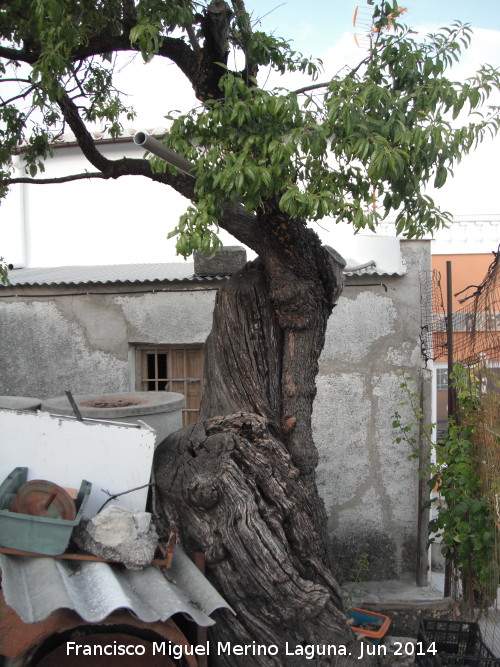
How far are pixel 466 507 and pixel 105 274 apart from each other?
15.7ft

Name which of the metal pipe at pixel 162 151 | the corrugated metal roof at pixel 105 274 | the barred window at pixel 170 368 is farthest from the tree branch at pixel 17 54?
the barred window at pixel 170 368

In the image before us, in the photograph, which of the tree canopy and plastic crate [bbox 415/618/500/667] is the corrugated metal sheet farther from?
plastic crate [bbox 415/618/500/667]

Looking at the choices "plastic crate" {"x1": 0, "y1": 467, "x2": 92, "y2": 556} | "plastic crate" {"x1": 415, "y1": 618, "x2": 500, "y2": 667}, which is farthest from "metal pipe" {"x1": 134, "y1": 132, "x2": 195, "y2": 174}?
"plastic crate" {"x1": 415, "y1": 618, "x2": 500, "y2": 667}

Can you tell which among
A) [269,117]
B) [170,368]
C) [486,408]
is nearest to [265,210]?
[269,117]

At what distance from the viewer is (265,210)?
13.9 feet

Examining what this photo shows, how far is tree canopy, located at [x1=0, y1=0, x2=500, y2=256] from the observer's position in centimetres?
347

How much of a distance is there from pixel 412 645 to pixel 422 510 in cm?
Answer: 141

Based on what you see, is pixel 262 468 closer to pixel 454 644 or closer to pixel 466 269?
pixel 454 644

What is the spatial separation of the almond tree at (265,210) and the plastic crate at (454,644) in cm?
88

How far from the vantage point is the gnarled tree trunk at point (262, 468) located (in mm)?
3559

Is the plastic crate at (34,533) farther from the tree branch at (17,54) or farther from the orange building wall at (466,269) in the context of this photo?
the orange building wall at (466,269)

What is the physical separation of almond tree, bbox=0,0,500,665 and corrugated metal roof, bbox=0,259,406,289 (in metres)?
1.74

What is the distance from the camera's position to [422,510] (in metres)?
6.05

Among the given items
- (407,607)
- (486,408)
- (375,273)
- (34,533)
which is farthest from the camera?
(375,273)
